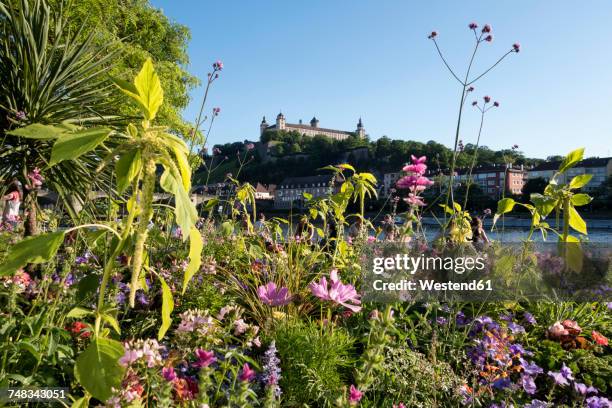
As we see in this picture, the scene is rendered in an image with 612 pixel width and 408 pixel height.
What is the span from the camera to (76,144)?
2.48ft

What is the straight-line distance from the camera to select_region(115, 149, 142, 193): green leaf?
2.60 ft

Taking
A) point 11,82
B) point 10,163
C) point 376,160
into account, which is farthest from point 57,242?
point 376,160

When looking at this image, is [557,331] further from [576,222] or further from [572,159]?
[572,159]

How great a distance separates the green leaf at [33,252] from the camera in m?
0.82

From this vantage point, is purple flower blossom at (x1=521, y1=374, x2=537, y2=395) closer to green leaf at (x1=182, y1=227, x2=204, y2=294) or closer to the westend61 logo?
the westend61 logo

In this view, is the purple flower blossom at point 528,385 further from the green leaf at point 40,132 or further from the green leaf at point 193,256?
the green leaf at point 40,132

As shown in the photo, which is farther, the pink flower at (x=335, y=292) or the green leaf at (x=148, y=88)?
the pink flower at (x=335, y=292)

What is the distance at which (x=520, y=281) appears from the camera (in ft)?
7.25

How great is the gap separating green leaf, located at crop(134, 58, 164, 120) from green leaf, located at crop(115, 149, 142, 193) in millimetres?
82

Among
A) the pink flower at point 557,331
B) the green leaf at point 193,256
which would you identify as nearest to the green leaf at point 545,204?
the pink flower at point 557,331

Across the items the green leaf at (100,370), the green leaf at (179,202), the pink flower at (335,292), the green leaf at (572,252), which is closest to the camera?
the green leaf at (179,202)

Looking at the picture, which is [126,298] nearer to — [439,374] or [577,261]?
[439,374]

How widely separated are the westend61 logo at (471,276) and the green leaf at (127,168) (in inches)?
50.6

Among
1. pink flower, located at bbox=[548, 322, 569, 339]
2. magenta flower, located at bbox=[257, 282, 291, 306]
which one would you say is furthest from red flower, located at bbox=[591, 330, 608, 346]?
magenta flower, located at bbox=[257, 282, 291, 306]
